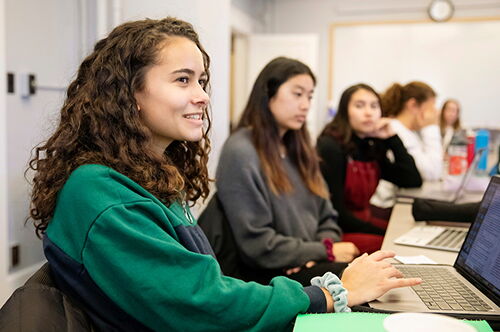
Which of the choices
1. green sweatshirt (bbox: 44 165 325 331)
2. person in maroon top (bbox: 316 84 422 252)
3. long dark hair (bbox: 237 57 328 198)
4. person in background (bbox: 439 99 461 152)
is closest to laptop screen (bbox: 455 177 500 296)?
green sweatshirt (bbox: 44 165 325 331)

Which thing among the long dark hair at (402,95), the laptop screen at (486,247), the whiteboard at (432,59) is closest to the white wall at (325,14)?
the whiteboard at (432,59)

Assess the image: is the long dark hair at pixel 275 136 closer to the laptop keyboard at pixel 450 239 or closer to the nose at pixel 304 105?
the nose at pixel 304 105

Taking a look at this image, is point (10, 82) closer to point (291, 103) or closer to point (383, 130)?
point (291, 103)

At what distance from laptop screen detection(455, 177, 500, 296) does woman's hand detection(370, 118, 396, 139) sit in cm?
145

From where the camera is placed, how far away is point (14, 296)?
81cm

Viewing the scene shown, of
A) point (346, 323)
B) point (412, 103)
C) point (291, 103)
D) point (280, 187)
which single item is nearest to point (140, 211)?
point (346, 323)

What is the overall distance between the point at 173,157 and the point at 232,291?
1.76 feet

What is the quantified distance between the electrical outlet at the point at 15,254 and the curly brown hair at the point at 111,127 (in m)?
1.48

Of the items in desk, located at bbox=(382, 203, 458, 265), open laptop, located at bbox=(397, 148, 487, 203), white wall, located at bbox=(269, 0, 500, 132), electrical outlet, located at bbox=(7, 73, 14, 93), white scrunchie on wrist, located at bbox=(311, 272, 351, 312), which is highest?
white wall, located at bbox=(269, 0, 500, 132)

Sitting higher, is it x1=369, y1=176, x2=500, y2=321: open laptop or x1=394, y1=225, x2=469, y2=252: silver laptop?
x1=369, y1=176, x2=500, y2=321: open laptop

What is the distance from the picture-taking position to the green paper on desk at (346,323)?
76 cm

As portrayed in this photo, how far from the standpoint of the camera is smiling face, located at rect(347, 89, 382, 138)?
2.54 metres

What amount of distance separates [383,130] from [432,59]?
12.1 feet

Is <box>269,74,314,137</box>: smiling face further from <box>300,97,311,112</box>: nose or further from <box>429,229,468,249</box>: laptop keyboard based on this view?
<box>429,229,468,249</box>: laptop keyboard
